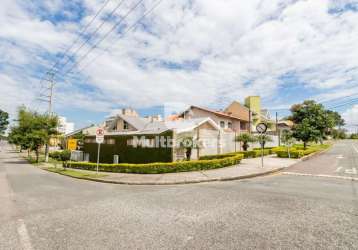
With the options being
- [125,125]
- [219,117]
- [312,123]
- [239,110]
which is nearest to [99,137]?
[125,125]

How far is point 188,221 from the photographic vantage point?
183 inches

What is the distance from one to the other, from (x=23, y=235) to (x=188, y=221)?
3573 millimetres

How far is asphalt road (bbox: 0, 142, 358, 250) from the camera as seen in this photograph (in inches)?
145

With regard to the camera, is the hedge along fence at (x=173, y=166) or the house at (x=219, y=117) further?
the house at (x=219, y=117)

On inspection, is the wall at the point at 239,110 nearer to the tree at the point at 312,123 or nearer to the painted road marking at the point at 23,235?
the tree at the point at 312,123

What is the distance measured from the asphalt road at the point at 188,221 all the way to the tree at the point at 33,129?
2344 cm

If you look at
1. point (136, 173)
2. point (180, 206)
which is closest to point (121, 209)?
point (180, 206)

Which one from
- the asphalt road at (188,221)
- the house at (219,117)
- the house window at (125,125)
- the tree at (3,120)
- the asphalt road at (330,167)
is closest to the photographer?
the asphalt road at (188,221)

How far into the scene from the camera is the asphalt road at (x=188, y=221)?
3.67 m

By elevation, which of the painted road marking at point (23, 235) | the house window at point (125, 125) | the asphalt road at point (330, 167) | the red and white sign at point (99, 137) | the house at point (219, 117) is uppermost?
the house at point (219, 117)

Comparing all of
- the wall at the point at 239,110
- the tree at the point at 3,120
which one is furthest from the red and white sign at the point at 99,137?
the tree at the point at 3,120

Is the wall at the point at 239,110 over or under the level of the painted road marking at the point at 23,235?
over

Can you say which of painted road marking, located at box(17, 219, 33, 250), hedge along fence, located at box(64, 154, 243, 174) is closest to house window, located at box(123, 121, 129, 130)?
hedge along fence, located at box(64, 154, 243, 174)

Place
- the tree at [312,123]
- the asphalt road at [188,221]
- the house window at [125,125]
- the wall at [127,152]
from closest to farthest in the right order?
the asphalt road at [188,221]
the wall at [127,152]
the tree at [312,123]
the house window at [125,125]
